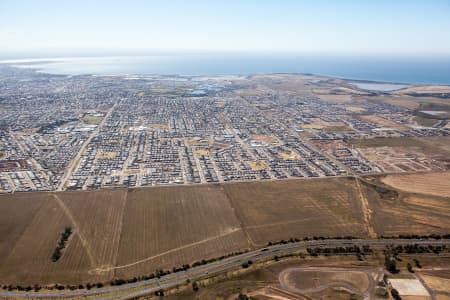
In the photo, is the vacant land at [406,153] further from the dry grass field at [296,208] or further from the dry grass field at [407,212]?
the dry grass field at [296,208]

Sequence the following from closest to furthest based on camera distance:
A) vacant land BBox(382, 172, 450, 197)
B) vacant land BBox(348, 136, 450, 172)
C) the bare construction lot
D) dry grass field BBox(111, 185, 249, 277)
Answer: the bare construction lot < dry grass field BBox(111, 185, 249, 277) < vacant land BBox(382, 172, 450, 197) < vacant land BBox(348, 136, 450, 172)

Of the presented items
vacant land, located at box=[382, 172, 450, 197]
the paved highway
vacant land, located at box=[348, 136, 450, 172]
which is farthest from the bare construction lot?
vacant land, located at box=[348, 136, 450, 172]

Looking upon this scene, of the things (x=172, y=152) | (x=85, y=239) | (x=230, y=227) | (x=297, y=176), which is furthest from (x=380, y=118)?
(x=85, y=239)

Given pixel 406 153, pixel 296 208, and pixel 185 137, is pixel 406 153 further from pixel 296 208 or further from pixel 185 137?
→ pixel 185 137

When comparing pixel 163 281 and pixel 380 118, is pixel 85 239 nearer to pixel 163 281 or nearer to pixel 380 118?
pixel 163 281

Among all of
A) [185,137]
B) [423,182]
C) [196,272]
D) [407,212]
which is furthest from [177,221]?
[423,182]

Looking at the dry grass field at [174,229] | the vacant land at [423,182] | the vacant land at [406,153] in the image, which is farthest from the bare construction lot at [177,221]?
the vacant land at [406,153]

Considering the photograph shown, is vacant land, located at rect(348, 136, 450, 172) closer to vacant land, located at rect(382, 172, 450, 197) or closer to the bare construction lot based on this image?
vacant land, located at rect(382, 172, 450, 197)
